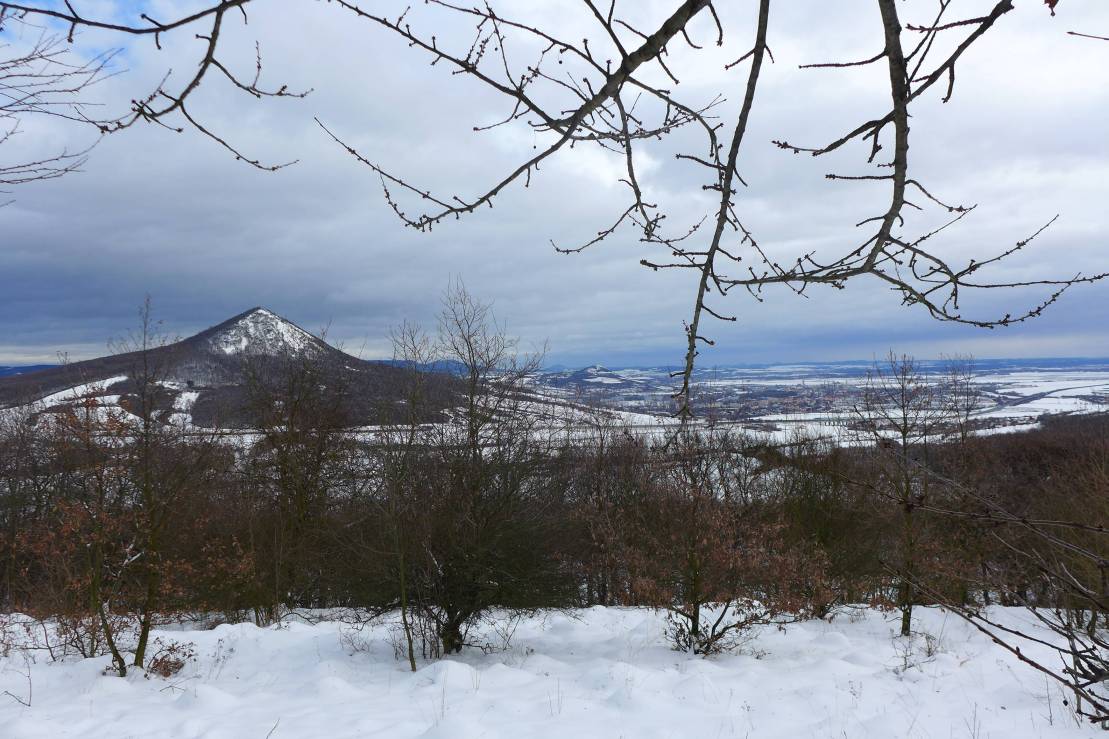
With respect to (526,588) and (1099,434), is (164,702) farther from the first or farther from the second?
(1099,434)

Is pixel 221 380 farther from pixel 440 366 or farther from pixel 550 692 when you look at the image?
pixel 550 692

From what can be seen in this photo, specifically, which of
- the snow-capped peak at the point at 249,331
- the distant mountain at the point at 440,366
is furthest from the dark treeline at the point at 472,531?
the snow-capped peak at the point at 249,331

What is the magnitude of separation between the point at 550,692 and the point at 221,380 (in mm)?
52975

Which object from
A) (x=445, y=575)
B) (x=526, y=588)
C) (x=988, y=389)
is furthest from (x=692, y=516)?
(x=988, y=389)

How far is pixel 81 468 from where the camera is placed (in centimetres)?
1117

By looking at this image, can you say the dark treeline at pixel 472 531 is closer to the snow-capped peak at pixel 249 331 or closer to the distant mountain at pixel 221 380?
the distant mountain at pixel 221 380

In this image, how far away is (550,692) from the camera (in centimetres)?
986

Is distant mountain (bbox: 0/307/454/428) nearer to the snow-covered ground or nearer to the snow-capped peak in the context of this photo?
the snow-capped peak

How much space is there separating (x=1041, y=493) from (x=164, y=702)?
33592 mm

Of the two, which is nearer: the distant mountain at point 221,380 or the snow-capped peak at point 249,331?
the distant mountain at point 221,380

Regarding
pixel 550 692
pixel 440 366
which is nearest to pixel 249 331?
pixel 440 366

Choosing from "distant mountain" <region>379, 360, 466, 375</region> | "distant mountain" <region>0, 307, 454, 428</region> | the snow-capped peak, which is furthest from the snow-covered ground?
the snow-capped peak

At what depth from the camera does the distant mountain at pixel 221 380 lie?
1347 cm

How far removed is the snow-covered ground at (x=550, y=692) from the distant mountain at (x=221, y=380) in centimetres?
478
